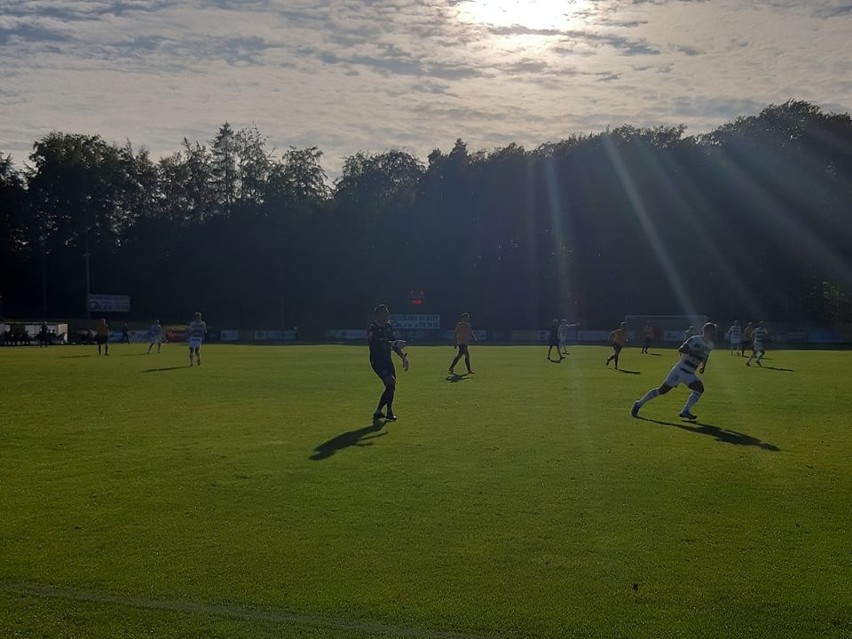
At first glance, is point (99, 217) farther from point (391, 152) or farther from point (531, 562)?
point (531, 562)

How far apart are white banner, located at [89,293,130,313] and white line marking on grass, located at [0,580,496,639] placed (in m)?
76.0

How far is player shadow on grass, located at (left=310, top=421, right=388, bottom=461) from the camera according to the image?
11.0 metres

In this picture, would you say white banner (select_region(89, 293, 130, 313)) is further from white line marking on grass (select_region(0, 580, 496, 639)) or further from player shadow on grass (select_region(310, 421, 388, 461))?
white line marking on grass (select_region(0, 580, 496, 639))

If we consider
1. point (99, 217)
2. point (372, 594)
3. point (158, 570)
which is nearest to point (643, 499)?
point (372, 594)

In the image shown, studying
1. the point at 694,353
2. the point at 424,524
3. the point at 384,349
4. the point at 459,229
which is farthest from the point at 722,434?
the point at 459,229

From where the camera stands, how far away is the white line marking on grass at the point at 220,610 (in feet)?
16.6

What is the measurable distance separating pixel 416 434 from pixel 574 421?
332cm

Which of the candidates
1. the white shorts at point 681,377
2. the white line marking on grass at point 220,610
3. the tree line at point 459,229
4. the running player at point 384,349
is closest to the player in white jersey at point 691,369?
the white shorts at point 681,377

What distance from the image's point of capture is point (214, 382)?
75.0 feet

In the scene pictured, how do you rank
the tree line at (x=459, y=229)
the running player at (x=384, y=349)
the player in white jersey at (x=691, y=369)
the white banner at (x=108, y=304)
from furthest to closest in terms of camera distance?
the white banner at (x=108, y=304)
the tree line at (x=459, y=229)
the player in white jersey at (x=691, y=369)
the running player at (x=384, y=349)

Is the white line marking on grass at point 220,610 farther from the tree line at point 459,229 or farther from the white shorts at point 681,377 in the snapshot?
the tree line at point 459,229

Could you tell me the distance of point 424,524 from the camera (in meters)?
7.38

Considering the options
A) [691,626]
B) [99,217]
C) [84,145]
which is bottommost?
[691,626]

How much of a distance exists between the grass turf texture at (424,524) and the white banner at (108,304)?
2614 inches
